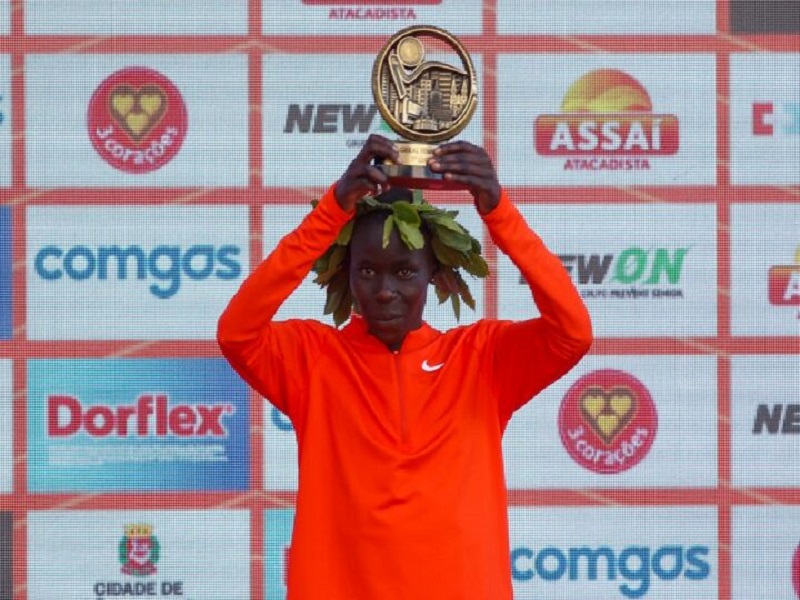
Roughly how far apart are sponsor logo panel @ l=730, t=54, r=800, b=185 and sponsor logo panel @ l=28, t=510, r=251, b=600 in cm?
175

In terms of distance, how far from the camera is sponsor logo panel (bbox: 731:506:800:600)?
4.47 metres

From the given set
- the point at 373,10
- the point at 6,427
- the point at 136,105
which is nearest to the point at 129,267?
the point at 136,105

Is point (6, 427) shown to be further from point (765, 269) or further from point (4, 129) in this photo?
point (765, 269)

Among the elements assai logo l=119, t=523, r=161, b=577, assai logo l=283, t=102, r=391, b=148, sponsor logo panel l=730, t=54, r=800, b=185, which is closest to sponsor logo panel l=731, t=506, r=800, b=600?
sponsor logo panel l=730, t=54, r=800, b=185

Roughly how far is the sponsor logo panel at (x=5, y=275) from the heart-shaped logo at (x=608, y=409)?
1639 millimetres

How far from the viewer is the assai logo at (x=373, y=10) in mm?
4438

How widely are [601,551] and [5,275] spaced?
73.0 inches

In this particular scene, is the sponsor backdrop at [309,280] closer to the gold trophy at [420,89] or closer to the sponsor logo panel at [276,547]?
the sponsor logo panel at [276,547]

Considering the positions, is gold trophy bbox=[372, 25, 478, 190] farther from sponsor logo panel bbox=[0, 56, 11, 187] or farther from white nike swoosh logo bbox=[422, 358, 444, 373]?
sponsor logo panel bbox=[0, 56, 11, 187]

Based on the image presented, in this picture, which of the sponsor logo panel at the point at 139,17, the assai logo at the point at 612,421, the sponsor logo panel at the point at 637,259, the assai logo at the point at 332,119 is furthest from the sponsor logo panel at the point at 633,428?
the sponsor logo panel at the point at 139,17

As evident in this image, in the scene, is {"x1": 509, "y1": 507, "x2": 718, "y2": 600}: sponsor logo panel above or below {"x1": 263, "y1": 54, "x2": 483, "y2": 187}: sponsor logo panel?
below

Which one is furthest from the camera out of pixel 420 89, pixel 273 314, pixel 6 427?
pixel 6 427

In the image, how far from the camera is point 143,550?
443 cm

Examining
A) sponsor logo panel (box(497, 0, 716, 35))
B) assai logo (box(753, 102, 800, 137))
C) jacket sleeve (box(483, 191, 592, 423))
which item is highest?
sponsor logo panel (box(497, 0, 716, 35))
